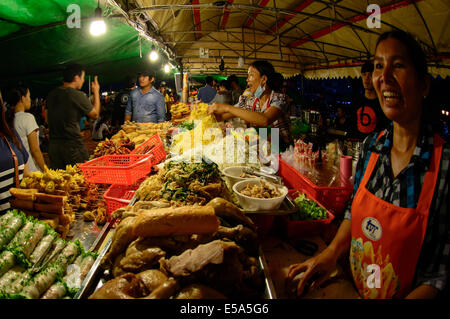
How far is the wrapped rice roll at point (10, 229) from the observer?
1795mm

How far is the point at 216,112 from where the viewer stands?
3627 millimetres

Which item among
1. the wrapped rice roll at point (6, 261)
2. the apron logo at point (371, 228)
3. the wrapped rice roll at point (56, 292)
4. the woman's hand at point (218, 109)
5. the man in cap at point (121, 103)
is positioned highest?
the man in cap at point (121, 103)

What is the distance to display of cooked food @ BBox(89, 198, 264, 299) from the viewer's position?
1.05m

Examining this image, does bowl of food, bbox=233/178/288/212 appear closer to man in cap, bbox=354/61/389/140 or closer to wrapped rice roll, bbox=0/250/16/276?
wrapped rice roll, bbox=0/250/16/276

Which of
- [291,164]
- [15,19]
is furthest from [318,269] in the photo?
[15,19]

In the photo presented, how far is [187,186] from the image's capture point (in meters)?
1.91

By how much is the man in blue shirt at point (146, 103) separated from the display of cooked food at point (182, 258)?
5.95 metres

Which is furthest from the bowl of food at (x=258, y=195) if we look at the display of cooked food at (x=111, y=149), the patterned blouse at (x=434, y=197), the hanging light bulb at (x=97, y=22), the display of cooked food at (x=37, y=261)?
the hanging light bulb at (x=97, y=22)

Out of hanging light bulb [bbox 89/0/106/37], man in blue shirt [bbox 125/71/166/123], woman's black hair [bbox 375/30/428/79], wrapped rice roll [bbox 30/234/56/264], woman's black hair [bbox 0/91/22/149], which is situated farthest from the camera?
man in blue shirt [bbox 125/71/166/123]

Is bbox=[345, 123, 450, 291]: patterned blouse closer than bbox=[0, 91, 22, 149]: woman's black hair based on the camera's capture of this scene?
Yes

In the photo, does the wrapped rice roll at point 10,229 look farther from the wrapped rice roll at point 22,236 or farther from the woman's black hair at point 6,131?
the woman's black hair at point 6,131

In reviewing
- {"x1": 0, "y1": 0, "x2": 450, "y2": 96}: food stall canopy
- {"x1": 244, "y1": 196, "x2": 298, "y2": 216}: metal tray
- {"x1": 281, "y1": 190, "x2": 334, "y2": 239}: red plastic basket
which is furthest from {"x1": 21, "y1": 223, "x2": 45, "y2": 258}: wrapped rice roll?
{"x1": 0, "y1": 0, "x2": 450, "y2": 96}: food stall canopy

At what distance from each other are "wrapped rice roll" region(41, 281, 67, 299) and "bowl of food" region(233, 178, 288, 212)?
130 cm
